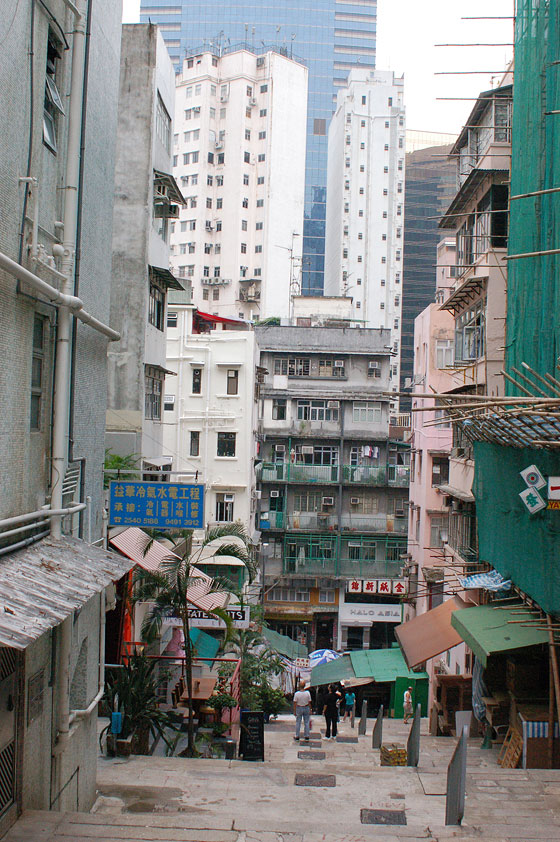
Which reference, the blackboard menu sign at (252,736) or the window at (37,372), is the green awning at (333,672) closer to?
the blackboard menu sign at (252,736)

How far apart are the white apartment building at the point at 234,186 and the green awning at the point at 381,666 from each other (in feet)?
150

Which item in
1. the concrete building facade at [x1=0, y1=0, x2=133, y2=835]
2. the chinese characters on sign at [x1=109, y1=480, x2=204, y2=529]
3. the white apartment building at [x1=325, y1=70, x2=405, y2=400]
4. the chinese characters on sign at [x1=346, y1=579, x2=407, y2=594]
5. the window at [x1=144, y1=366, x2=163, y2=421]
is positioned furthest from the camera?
the white apartment building at [x1=325, y1=70, x2=405, y2=400]

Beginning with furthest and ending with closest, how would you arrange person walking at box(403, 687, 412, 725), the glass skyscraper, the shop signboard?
the glass skyscraper < the shop signboard < person walking at box(403, 687, 412, 725)

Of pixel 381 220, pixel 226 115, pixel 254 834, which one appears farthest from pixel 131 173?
pixel 381 220

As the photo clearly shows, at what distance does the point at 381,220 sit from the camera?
263ft

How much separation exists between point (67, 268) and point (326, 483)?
31.5 metres

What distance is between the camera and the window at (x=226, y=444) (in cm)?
3312

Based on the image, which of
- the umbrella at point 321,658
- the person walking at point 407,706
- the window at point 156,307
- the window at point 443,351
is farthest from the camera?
the umbrella at point 321,658

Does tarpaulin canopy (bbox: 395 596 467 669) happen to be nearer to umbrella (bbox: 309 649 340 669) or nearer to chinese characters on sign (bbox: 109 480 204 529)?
chinese characters on sign (bbox: 109 480 204 529)

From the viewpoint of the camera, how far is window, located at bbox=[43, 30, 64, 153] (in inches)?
365

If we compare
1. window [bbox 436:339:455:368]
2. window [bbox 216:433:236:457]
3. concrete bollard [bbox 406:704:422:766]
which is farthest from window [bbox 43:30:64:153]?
window [bbox 216:433:236:457]

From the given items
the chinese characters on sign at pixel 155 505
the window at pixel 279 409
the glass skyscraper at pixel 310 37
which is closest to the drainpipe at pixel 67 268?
the chinese characters on sign at pixel 155 505

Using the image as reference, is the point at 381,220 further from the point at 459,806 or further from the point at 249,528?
the point at 459,806

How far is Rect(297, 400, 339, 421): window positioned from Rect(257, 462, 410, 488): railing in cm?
246
